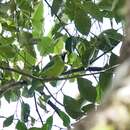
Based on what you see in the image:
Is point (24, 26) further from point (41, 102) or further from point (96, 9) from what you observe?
point (96, 9)

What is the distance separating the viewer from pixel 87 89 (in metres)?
1.20

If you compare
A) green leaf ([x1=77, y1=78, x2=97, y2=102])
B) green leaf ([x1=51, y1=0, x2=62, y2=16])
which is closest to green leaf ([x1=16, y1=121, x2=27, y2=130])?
green leaf ([x1=77, y1=78, x2=97, y2=102])

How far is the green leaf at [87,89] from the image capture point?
1.19 m

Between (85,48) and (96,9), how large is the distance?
0.15 metres

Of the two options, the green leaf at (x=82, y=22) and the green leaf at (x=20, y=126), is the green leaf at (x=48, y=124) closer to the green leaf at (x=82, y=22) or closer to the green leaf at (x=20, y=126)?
the green leaf at (x=20, y=126)

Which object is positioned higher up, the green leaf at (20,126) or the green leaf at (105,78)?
the green leaf at (105,78)

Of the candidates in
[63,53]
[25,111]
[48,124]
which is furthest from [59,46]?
[25,111]

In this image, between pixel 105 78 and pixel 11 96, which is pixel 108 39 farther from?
pixel 11 96

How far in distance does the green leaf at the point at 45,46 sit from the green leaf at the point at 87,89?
4.8 inches

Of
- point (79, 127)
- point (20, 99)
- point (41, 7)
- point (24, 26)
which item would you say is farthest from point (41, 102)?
point (79, 127)

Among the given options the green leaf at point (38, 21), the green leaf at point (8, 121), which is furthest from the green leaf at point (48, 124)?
the green leaf at point (8, 121)

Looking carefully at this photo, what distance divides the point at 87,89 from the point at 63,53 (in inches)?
6.8

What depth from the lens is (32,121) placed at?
1.74 meters

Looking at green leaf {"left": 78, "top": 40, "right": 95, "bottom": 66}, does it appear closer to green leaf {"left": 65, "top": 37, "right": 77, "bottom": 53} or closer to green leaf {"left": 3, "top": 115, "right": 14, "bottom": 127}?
green leaf {"left": 65, "top": 37, "right": 77, "bottom": 53}
